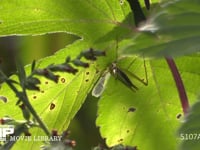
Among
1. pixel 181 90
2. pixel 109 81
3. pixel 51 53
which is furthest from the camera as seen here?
pixel 51 53

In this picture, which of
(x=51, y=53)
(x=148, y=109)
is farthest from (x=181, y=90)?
(x=51, y=53)

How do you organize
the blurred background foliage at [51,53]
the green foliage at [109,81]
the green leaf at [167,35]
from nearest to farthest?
1. the green leaf at [167,35]
2. the green foliage at [109,81]
3. the blurred background foliage at [51,53]

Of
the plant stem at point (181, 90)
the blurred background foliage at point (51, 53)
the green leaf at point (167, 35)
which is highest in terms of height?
the green leaf at point (167, 35)

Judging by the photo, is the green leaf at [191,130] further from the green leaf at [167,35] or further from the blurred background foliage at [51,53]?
the blurred background foliage at [51,53]

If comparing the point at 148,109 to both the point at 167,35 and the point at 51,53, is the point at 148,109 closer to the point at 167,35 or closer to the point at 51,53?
the point at 167,35

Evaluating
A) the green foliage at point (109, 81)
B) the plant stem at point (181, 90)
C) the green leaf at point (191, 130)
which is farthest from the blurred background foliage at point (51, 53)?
the green leaf at point (191, 130)

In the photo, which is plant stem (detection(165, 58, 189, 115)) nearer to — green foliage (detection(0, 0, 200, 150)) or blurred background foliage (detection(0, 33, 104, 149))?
green foliage (detection(0, 0, 200, 150))
